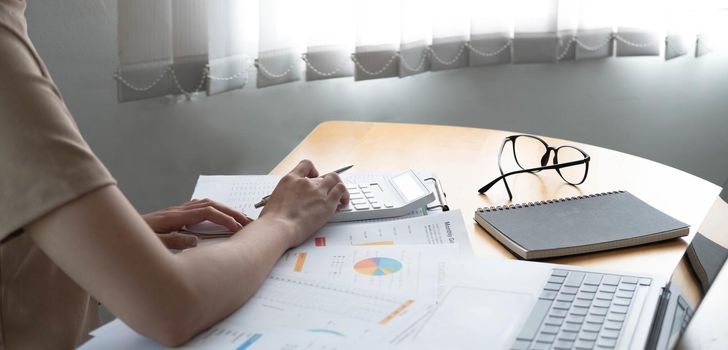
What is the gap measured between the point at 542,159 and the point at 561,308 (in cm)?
59

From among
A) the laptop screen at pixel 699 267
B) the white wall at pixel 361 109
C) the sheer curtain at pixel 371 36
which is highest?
the sheer curtain at pixel 371 36

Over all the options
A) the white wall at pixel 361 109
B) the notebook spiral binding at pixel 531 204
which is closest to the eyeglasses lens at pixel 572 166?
the notebook spiral binding at pixel 531 204

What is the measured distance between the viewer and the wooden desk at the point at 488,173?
3.72 feet

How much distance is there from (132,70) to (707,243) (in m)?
1.31

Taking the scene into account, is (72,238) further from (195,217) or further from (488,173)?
(488,173)

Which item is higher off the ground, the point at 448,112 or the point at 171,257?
the point at 171,257

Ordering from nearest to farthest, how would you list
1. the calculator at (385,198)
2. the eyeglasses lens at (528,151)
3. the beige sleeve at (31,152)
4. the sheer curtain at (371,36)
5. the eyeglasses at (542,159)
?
the beige sleeve at (31,152), the calculator at (385,198), the eyeglasses at (542,159), the eyeglasses lens at (528,151), the sheer curtain at (371,36)

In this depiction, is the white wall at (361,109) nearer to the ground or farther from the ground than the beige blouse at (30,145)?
nearer to the ground

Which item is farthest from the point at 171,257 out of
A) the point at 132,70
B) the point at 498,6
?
the point at 498,6

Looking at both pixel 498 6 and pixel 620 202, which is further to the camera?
pixel 498 6

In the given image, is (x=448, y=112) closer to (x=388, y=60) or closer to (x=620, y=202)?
(x=388, y=60)

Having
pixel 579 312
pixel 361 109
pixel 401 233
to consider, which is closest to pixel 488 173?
pixel 401 233

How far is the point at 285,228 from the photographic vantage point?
109 centimetres

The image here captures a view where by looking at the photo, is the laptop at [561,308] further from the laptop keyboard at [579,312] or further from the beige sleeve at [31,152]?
the beige sleeve at [31,152]
